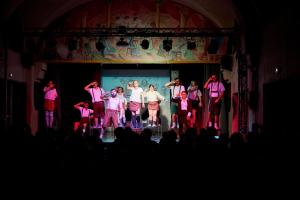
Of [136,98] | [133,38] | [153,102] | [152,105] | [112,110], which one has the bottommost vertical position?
[112,110]

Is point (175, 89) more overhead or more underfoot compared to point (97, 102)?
more overhead

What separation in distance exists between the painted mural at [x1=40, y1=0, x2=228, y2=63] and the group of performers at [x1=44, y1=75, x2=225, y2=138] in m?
0.94

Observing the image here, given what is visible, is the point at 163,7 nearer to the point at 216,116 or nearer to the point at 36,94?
the point at 216,116

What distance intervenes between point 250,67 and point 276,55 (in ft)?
6.38

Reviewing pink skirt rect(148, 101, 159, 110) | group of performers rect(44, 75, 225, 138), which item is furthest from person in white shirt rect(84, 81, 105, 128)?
→ pink skirt rect(148, 101, 159, 110)

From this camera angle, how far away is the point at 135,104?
14.3m

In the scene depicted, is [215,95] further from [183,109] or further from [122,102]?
[122,102]

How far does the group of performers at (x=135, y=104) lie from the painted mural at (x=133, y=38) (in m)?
0.94

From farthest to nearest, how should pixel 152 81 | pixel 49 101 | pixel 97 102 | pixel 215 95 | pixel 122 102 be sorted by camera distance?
pixel 152 81 < pixel 122 102 < pixel 49 101 < pixel 97 102 < pixel 215 95

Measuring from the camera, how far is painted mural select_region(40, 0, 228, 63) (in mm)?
14195

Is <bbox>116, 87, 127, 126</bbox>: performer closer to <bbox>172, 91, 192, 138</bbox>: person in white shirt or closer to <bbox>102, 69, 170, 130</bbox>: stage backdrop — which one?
<bbox>102, 69, 170, 130</bbox>: stage backdrop

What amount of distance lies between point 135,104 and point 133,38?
227 cm

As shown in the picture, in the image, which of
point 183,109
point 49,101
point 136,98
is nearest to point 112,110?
point 136,98

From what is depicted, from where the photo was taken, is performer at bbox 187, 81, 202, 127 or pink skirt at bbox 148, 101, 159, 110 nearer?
performer at bbox 187, 81, 202, 127
